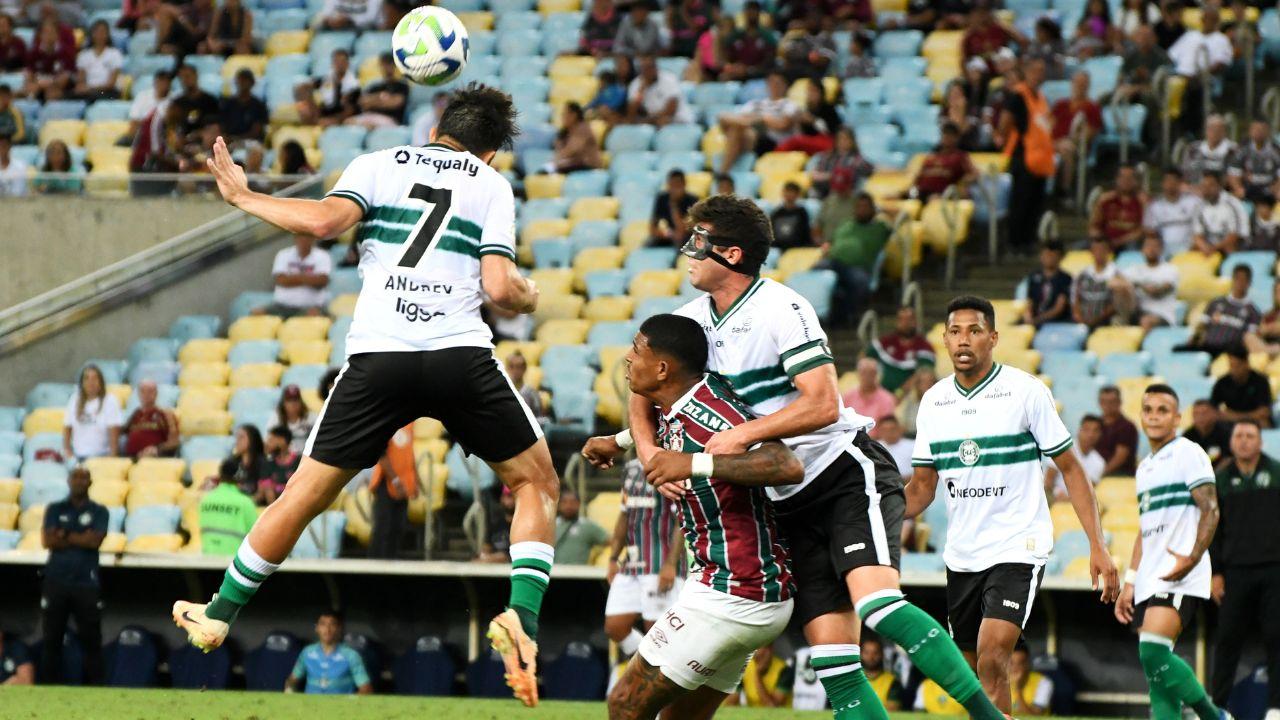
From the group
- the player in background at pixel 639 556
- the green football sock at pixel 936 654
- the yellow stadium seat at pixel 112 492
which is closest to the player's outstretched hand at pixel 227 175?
the green football sock at pixel 936 654

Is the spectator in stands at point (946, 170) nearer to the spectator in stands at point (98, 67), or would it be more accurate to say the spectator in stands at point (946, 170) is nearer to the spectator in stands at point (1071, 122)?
the spectator in stands at point (1071, 122)

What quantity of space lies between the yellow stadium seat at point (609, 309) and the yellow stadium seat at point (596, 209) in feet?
4.93

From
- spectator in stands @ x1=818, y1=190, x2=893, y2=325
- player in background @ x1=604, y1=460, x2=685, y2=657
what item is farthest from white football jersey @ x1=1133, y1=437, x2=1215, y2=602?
spectator in stands @ x1=818, y1=190, x2=893, y2=325

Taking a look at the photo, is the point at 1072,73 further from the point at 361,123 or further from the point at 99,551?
the point at 99,551

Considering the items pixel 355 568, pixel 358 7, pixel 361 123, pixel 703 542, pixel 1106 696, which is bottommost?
pixel 1106 696

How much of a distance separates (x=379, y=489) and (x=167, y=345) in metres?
4.03

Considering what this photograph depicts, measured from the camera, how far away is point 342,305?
59.1 ft

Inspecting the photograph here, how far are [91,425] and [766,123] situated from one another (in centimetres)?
722

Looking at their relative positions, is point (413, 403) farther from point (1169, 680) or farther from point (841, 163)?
point (841, 163)

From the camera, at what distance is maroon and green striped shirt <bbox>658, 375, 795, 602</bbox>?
657 centimetres

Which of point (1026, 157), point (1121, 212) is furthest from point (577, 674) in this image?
point (1026, 157)

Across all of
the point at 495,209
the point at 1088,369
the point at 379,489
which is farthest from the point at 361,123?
the point at 495,209

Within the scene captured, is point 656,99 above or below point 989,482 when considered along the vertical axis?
above

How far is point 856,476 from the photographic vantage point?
700 cm
